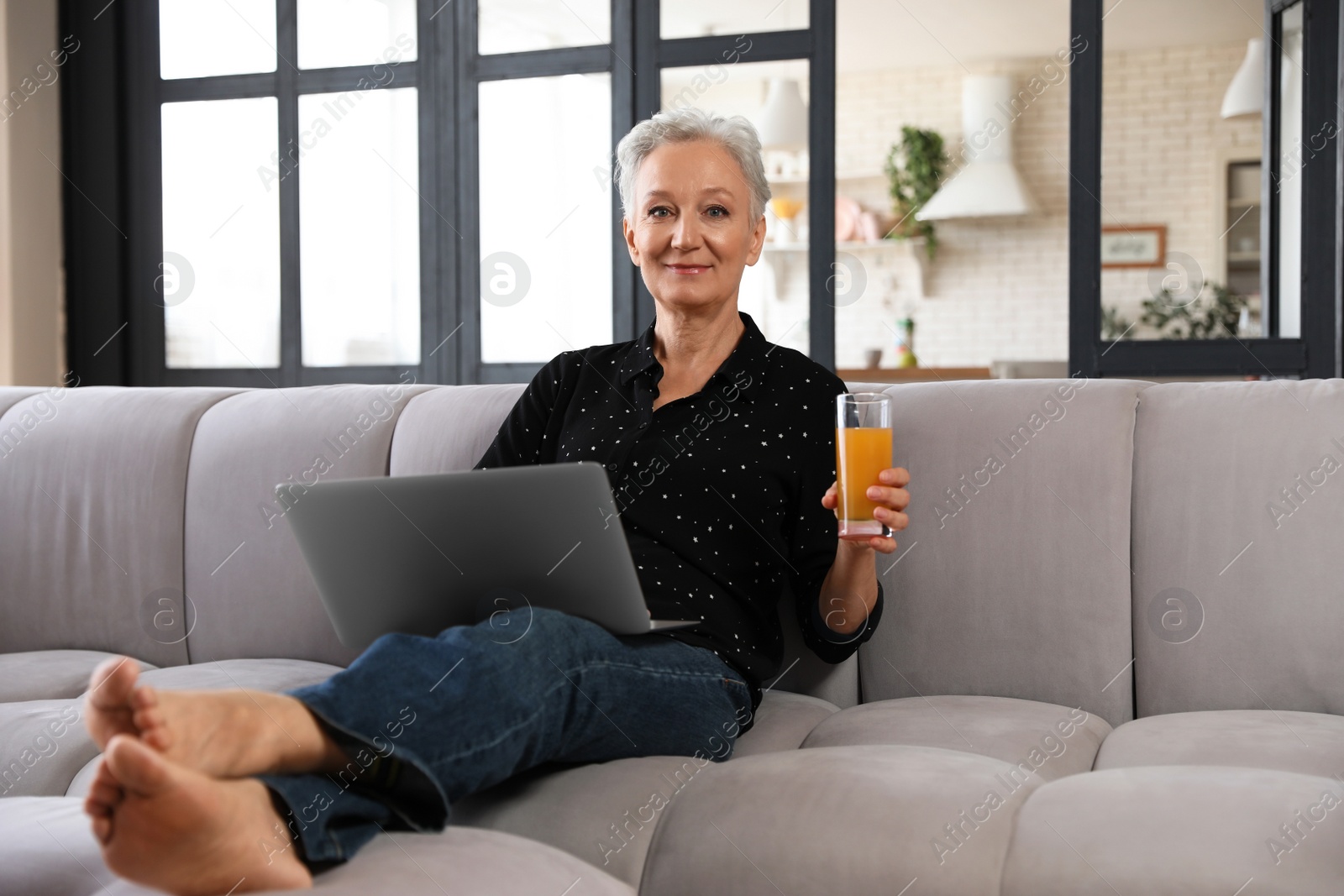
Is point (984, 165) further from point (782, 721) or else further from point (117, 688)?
point (117, 688)

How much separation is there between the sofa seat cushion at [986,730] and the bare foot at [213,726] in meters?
0.77

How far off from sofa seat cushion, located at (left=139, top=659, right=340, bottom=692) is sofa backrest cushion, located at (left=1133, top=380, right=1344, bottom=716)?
1271mm

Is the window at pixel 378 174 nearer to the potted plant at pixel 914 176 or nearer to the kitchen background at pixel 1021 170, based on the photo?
the kitchen background at pixel 1021 170

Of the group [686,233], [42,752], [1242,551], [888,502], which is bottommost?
[42,752]

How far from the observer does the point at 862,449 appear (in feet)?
4.48

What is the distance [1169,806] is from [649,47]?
364cm

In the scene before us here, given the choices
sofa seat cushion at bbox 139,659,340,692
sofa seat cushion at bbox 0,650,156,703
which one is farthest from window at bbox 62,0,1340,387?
sofa seat cushion at bbox 0,650,156,703

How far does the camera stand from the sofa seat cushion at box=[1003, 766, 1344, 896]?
3.46 ft

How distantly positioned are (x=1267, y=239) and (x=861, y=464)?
117 inches

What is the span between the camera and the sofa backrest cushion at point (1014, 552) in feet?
5.58

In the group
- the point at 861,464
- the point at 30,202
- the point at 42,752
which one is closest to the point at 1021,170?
the point at 30,202

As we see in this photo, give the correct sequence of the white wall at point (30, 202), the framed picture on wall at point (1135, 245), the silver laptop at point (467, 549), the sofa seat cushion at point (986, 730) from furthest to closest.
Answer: the framed picture on wall at point (1135, 245), the white wall at point (30, 202), the sofa seat cushion at point (986, 730), the silver laptop at point (467, 549)

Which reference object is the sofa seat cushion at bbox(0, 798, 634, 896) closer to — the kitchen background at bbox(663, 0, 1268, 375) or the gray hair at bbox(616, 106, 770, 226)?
the gray hair at bbox(616, 106, 770, 226)

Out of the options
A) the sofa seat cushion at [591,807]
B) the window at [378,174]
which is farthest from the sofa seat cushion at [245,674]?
the window at [378,174]
